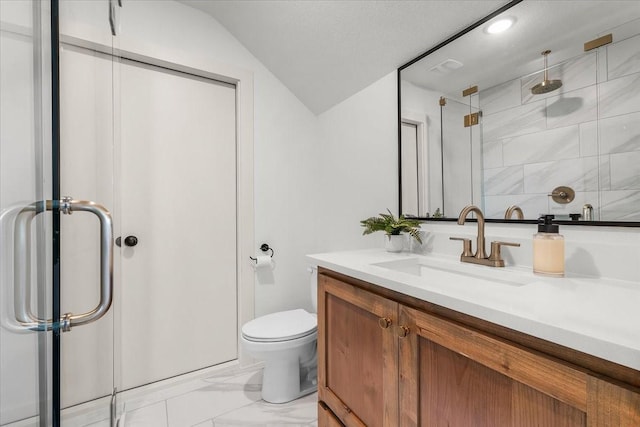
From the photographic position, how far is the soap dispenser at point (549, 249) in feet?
2.89

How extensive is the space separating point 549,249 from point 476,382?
1.64 ft

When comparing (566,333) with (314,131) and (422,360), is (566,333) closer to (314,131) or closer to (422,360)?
(422,360)

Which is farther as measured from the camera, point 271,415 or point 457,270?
point 271,415

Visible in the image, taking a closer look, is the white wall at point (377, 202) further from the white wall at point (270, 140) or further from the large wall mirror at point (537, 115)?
the white wall at point (270, 140)

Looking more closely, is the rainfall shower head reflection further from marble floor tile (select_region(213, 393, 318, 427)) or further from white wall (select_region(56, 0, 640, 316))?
marble floor tile (select_region(213, 393, 318, 427))

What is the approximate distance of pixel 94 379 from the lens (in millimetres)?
1137

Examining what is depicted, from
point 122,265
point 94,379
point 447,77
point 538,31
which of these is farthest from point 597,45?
point 122,265

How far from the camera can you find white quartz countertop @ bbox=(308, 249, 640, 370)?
0.46 meters

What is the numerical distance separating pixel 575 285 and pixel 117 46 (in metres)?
2.23

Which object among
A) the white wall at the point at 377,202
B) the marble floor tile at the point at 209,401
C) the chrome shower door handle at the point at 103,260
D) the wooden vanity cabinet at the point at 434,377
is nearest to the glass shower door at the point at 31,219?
the chrome shower door handle at the point at 103,260

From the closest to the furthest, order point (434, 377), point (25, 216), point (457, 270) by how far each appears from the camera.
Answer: point (25, 216) → point (434, 377) → point (457, 270)

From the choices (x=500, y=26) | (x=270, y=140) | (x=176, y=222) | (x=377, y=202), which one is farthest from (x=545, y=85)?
(x=176, y=222)

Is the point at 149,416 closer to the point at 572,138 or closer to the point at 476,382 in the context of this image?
the point at 476,382

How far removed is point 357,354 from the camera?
103cm
